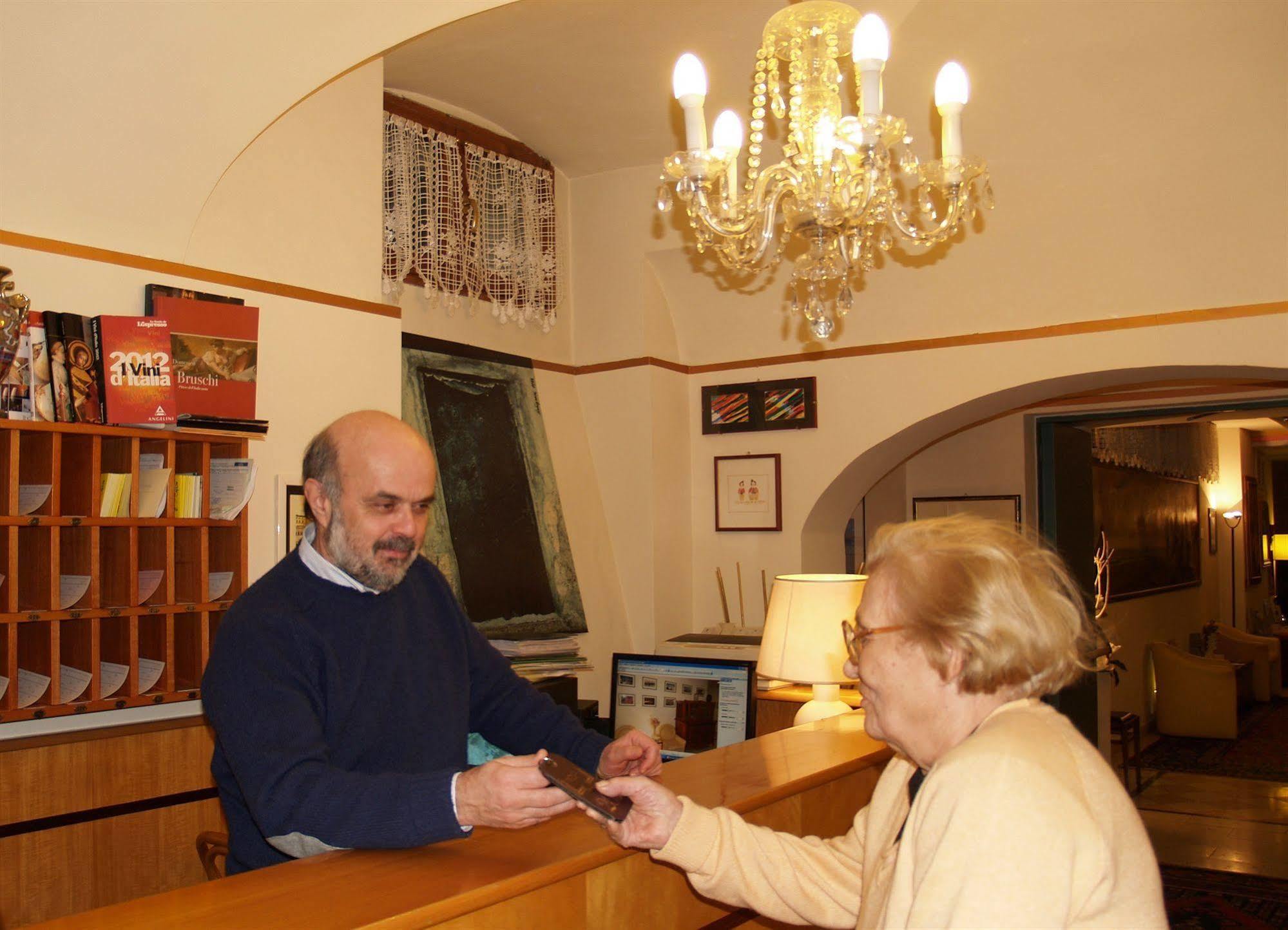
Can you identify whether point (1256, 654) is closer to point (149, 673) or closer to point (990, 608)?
point (149, 673)

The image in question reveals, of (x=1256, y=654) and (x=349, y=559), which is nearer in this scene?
(x=349, y=559)

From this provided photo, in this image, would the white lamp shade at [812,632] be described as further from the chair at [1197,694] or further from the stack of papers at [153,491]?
the chair at [1197,694]

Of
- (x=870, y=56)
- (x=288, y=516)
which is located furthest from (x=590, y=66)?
(x=288, y=516)

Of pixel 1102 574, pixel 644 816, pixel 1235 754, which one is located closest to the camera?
pixel 644 816

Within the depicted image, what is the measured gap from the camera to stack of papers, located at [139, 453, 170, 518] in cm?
328

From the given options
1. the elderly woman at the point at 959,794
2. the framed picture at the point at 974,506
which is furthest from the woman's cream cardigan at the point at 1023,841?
the framed picture at the point at 974,506

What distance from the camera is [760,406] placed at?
6.33m

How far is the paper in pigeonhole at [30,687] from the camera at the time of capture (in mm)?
3002

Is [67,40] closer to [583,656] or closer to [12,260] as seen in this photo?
[12,260]

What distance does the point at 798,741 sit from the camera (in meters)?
2.68

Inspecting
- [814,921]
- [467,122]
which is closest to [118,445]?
[814,921]

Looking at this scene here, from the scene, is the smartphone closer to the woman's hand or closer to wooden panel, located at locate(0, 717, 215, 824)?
the woman's hand

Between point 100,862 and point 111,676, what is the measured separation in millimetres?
507

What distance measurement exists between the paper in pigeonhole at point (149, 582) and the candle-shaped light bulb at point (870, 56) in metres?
2.41
